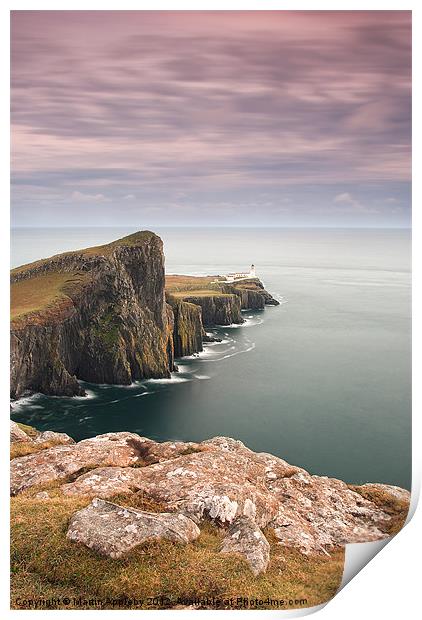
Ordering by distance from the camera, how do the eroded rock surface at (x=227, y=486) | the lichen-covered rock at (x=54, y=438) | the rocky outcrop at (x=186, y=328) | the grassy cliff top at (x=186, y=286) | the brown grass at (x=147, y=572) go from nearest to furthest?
the brown grass at (x=147, y=572) < the eroded rock surface at (x=227, y=486) < the lichen-covered rock at (x=54, y=438) < the grassy cliff top at (x=186, y=286) < the rocky outcrop at (x=186, y=328)

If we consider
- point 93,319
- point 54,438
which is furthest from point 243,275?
point 54,438

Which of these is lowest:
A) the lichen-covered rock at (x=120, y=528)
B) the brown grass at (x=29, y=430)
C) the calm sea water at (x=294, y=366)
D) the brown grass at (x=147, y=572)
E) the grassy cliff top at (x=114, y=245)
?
the brown grass at (x=147, y=572)

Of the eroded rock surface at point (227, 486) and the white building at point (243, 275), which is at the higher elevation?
the white building at point (243, 275)

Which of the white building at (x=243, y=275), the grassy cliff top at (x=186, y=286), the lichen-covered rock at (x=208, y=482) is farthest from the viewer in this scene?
the white building at (x=243, y=275)

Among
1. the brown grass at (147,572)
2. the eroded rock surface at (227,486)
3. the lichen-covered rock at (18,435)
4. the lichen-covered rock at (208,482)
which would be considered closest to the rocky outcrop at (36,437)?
the lichen-covered rock at (18,435)

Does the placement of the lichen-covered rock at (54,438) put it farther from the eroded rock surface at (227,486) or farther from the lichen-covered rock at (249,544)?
the lichen-covered rock at (249,544)

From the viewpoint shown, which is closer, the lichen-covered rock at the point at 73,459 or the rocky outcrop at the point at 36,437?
the lichen-covered rock at the point at 73,459
